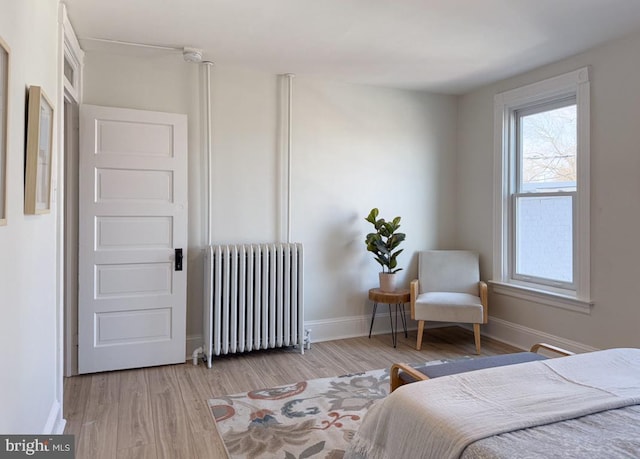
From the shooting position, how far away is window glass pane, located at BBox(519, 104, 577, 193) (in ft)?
11.5

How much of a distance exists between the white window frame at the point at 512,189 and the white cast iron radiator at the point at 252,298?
2002 mm

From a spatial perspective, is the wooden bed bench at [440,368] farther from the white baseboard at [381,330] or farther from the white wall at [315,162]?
the white wall at [315,162]

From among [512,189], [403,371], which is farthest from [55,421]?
[512,189]

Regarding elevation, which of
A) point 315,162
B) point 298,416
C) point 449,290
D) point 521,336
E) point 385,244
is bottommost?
point 298,416

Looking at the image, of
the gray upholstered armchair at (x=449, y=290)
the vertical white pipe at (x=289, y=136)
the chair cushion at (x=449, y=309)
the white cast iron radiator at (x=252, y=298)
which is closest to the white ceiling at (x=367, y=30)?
the vertical white pipe at (x=289, y=136)

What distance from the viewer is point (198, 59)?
3.32 metres

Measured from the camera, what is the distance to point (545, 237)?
12.2 feet

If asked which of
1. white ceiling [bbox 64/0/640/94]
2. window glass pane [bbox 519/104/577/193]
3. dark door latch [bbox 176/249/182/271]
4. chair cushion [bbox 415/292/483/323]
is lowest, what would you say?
chair cushion [bbox 415/292/483/323]

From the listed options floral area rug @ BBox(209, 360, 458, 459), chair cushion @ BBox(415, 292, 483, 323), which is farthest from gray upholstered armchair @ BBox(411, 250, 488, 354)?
floral area rug @ BBox(209, 360, 458, 459)

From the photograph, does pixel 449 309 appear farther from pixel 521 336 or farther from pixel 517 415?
pixel 517 415

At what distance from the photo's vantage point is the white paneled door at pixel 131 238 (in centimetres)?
317

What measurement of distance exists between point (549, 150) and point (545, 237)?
782mm

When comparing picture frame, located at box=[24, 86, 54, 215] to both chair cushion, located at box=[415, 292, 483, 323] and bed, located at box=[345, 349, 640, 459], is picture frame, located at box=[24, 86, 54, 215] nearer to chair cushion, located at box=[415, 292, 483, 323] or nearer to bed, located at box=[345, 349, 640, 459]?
bed, located at box=[345, 349, 640, 459]

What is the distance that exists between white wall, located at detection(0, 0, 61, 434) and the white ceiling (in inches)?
27.6
